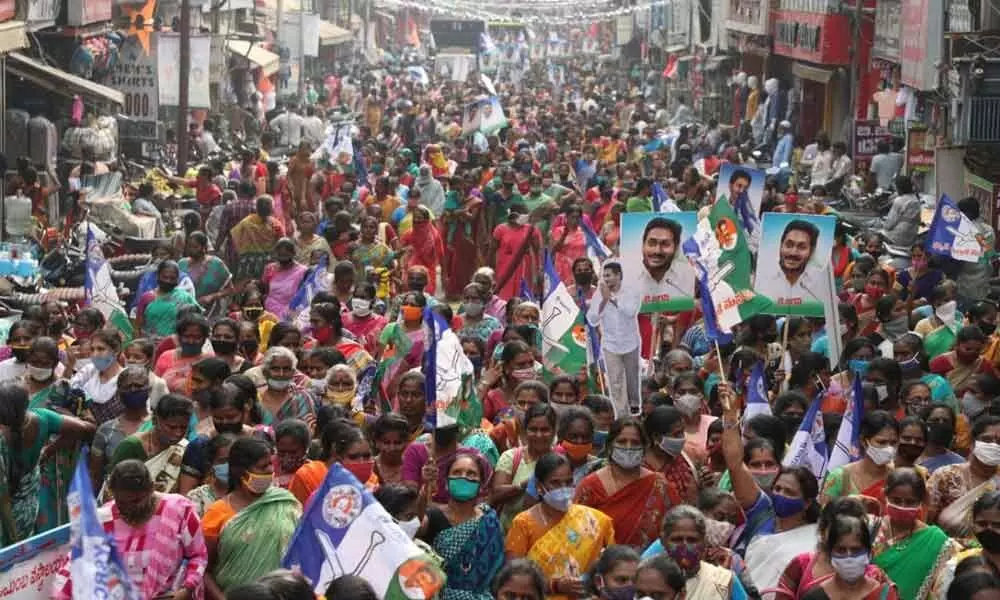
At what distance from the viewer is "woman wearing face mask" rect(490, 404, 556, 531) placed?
8.33 meters

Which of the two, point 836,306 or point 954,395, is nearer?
point 954,395

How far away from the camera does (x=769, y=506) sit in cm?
803

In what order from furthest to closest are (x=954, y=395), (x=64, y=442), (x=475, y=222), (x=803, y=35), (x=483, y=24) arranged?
(x=483, y=24), (x=803, y=35), (x=475, y=222), (x=954, y=395), (x=64, y=442)

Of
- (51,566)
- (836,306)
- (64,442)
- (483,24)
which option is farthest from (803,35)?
(483,24)

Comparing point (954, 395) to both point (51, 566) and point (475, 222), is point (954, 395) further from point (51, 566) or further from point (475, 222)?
point (475, 222)

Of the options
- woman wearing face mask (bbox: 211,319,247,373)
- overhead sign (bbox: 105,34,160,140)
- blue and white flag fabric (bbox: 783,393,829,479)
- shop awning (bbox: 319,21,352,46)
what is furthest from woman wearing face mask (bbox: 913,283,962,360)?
shop awning (bbox: 319,21,352,46)

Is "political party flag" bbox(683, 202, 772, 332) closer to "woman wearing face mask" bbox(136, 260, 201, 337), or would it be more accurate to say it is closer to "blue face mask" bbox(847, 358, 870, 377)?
"blue face mask" bbox(847, 358, 870, 377)

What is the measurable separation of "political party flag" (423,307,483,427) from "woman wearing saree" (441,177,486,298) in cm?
923

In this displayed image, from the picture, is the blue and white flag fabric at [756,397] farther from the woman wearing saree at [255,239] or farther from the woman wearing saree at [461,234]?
the woman wearing saree at [461,234]

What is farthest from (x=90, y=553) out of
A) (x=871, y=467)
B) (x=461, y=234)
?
(x=461, y=234)

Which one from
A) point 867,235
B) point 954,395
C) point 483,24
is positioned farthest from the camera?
point 483,24

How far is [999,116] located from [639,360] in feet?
25.6

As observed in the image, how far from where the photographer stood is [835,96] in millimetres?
33719

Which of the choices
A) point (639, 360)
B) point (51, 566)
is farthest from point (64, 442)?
point (639, 360)
